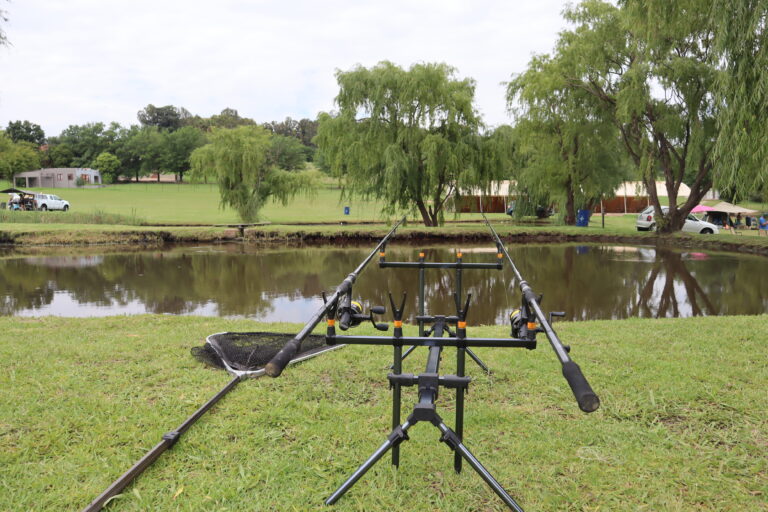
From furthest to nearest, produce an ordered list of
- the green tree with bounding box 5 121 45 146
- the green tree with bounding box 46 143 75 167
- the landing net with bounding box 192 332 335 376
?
the green tree with bounding box 5 121 45 146
the green tree with bounding box 46 143 75 167
the landing net with bounding box 192 332 335 376

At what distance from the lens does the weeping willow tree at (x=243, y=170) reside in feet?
81.8

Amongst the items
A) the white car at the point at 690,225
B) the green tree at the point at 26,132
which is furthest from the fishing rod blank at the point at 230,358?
the green tree at the point at 26,132

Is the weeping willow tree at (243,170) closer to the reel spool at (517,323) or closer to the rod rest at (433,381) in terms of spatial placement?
the reel spool at (517,323)

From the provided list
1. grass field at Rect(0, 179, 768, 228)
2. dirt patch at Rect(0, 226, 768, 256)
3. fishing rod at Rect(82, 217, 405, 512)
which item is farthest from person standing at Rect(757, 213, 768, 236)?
fishing rod at Rect(82, 217, 405, 512)

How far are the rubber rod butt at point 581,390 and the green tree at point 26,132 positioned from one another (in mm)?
95309

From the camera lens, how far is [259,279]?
1252 cm

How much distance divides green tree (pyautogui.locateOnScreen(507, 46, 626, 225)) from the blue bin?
1.39m

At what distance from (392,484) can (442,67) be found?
21.4 m

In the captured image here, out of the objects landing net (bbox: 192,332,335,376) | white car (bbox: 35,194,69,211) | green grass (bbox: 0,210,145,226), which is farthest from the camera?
white car (bbox: 35,194,69,211)

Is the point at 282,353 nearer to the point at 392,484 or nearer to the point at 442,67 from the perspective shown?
the point at 392,484

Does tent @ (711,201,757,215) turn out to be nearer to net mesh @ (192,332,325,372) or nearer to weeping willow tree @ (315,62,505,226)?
weeping willow tree @ (315,62,505,226)

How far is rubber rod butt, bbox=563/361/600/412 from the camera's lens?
145 cm

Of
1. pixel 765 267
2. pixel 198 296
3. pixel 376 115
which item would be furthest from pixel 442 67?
pixel 198 296

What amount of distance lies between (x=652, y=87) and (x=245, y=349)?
1844 cm
